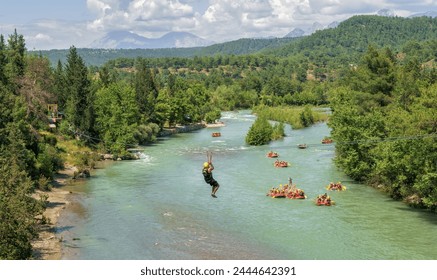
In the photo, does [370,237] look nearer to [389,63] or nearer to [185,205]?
[185,205]

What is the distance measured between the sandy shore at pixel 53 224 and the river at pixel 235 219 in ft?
2.61

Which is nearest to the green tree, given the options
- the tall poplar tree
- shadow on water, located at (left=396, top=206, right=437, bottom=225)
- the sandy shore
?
the tall poplar tree

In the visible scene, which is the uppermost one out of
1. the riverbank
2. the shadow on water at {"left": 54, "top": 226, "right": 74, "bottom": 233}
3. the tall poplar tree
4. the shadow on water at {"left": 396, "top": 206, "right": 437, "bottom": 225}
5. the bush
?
the tall poplar tree

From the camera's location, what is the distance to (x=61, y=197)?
2168 inches

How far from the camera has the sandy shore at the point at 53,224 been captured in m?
37.9

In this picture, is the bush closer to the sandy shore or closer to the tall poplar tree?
the tall poplar tree

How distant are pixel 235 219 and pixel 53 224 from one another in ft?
51.4

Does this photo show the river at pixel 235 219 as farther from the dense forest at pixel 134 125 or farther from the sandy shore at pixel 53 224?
the dense forest at pixel 134 125

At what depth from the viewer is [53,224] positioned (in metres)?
45.2

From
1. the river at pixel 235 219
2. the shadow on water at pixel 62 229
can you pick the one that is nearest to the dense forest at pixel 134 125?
the shadow on water at pixel 62 229

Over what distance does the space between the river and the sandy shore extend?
0.80 metres

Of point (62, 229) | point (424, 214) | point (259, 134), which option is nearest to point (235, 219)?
point (62, 229)

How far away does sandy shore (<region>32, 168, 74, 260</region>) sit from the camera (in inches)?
1492

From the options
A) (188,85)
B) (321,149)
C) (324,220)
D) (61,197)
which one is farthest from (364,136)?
(188,85)
